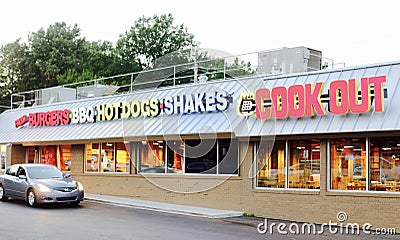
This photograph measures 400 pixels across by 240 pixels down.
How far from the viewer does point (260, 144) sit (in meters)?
18.4

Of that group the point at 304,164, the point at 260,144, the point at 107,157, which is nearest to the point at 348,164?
the point at 304,164

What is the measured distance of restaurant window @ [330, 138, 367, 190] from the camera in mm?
16250

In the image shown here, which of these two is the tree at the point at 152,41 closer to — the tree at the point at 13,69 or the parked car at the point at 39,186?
the tree at the point at 13,69

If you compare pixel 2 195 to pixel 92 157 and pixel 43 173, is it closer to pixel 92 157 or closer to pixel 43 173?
pixel 43 173

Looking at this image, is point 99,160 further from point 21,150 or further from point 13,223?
point 13,223

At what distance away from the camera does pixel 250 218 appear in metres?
17.7

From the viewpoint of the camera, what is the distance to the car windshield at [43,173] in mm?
19938

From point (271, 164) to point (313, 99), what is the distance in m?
3.11

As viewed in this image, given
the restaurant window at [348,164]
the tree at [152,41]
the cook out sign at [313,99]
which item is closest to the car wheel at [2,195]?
the cook out sign at [313,99]

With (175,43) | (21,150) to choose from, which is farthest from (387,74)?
(175,43)

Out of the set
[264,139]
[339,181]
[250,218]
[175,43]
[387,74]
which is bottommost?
[250,218]

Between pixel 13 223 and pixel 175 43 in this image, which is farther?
pixel 175 43

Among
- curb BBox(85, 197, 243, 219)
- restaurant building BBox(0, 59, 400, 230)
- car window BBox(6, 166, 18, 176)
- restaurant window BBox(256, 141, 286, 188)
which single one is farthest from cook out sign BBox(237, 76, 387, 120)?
car window BBox(6, 166, 18, 176)

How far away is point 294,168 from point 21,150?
18.0 metres
